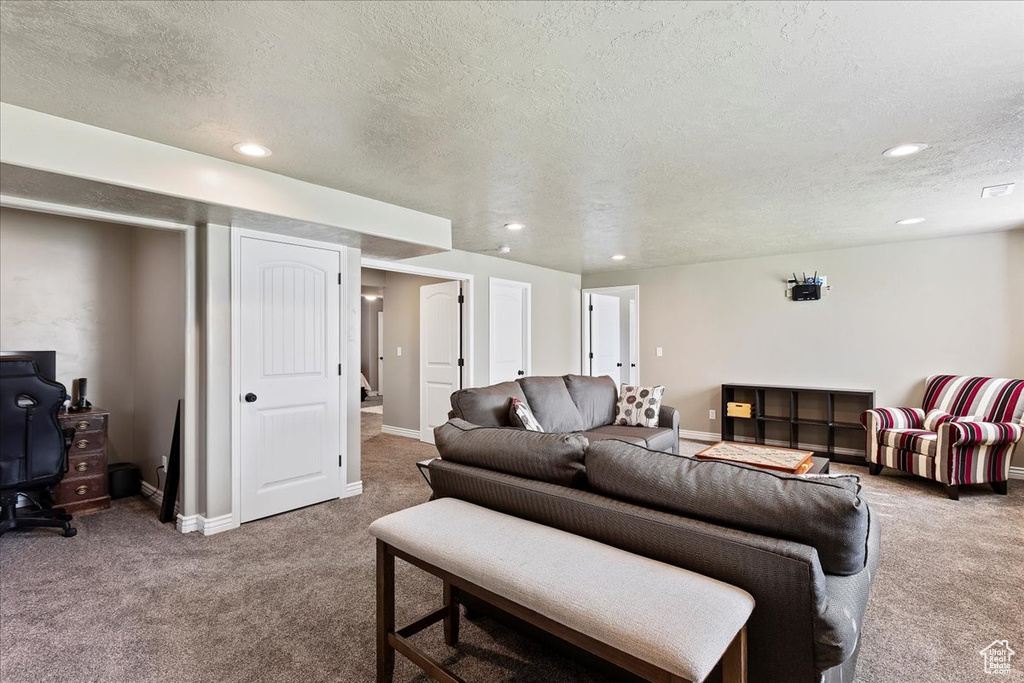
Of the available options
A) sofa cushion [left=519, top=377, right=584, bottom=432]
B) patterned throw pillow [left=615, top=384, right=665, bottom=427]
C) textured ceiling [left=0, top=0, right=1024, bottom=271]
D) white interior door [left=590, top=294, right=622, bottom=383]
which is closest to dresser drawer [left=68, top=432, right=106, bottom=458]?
textured ceiling [left=0, top=0, right=1024, bottom=271]

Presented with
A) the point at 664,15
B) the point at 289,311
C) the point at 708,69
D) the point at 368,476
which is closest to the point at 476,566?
the point at 664,15

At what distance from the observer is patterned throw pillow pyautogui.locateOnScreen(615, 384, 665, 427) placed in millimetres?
4578

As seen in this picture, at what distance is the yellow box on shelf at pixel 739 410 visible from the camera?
565 centimetres

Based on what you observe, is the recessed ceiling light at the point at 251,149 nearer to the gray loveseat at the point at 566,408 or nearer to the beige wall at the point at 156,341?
the beige wall at the point at 156,341

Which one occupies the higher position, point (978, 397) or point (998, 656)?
point (978, 397)

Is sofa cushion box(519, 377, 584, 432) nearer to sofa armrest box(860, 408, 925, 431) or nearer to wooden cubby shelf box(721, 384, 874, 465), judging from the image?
wooden cubby shelf box(721, 384, 874, 465)

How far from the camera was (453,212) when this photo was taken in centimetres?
388

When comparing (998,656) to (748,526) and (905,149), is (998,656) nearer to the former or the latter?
(748,526)

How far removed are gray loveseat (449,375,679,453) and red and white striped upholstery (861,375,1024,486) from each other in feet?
6.09

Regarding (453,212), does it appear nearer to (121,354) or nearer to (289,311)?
(289,311)

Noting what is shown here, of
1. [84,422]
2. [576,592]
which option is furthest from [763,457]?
[84,422]

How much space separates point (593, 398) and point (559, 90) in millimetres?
3095

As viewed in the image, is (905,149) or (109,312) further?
(109,312)

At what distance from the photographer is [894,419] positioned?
14.9 feet
